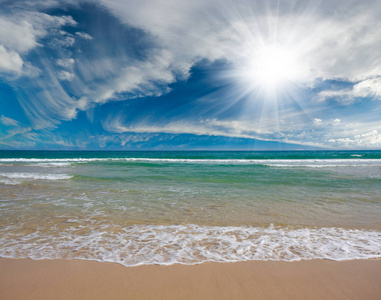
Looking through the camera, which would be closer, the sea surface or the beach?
the beach

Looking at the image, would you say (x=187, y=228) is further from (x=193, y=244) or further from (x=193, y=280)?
(x=193, y=280)

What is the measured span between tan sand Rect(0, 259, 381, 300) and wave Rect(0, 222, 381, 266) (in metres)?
0.20

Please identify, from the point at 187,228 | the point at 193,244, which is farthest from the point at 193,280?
the point at 187,228

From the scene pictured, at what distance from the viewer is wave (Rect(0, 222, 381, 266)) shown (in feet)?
10.8

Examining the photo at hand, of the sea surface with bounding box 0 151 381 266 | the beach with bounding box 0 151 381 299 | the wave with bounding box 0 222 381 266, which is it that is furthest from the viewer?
the sea surface with bounding box 0 151 381 266

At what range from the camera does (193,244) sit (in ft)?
12.4

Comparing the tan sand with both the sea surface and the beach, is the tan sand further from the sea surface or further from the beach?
the sea surface

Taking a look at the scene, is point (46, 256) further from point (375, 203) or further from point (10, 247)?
point (375, 203)

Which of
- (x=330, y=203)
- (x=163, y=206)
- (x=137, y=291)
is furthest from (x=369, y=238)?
(x=163, y=206)

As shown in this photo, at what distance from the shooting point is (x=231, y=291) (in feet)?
8.18

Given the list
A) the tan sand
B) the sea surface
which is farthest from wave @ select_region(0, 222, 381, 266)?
the tan sand

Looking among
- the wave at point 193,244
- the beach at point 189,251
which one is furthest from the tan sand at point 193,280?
the wave at point 193,244

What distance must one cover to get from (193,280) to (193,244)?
3.57 feet

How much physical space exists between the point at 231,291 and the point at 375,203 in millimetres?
7384
